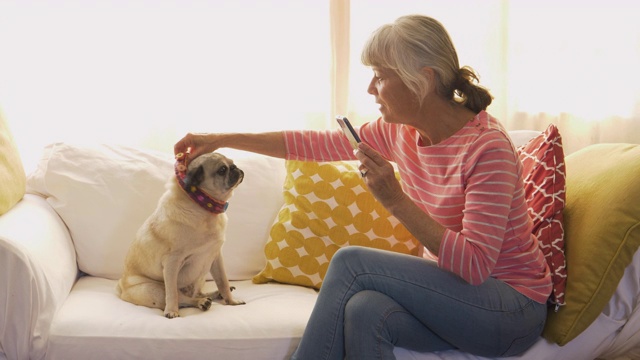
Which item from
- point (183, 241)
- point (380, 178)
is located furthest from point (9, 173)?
point (380, 178)

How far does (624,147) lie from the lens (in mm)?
2121

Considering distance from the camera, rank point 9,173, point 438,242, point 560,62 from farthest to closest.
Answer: point 560,62
point 9,173
point 438,242

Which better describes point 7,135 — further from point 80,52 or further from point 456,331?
point 456,331

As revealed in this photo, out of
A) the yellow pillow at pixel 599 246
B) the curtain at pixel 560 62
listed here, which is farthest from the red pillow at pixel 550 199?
the curtain at pixel 560 62

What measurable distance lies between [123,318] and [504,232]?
40.8 inches

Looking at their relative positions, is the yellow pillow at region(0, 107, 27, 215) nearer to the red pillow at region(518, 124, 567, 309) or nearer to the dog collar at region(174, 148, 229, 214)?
the dog collar at region(174, 148, 229, 214)

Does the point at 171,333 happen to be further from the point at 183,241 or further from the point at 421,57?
the point at 421,57

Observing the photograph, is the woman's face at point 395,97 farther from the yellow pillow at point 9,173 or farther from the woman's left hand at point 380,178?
the yellow pillow at point 9,173

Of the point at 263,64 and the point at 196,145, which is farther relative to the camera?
the point at 263,64

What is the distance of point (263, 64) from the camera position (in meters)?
2.93

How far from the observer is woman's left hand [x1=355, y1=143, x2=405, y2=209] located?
1730mm

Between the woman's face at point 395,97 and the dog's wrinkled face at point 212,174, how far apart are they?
1.69 ft

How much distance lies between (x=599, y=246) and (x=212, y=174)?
1.09 metres

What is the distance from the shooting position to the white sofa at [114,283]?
74.7 inches
